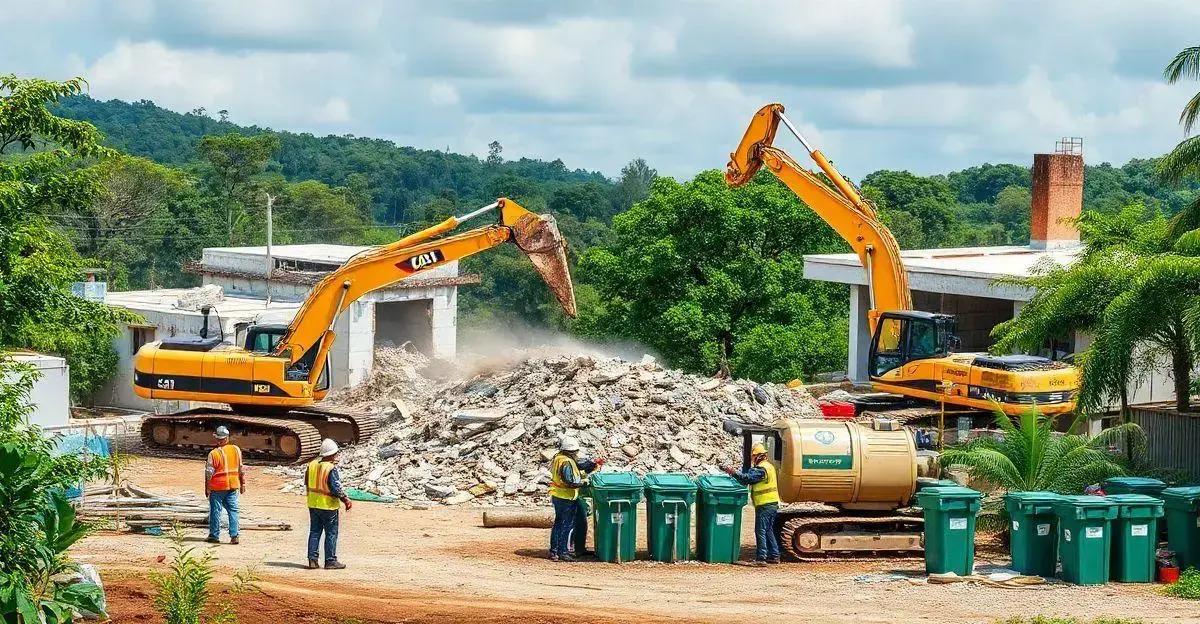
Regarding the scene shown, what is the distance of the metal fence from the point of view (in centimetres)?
2541

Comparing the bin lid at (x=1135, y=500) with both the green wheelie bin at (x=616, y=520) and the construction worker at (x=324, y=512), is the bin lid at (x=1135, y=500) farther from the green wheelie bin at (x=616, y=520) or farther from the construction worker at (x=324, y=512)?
the construction worker at (x=324, y=512)

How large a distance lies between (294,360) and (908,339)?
12.5 m

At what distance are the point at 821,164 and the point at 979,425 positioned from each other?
6.50 metres

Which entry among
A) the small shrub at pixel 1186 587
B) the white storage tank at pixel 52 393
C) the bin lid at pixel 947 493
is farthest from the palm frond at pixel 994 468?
the white storage tank at pixel 52 393

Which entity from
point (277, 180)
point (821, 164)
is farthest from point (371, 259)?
point (277, 180)

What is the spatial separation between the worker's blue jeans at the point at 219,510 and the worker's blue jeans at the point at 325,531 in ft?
6.42

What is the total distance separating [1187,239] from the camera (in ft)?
76.4

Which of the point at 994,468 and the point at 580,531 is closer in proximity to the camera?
the point at 580,531

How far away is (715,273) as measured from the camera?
Answer: 166 feet

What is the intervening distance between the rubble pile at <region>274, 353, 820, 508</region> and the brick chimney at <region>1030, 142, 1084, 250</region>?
1893 cm

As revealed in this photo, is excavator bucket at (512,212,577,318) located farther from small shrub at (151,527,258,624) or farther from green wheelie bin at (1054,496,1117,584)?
small shrub at (151,527,258,624)

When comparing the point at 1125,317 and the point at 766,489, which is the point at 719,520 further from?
the point at 1125,317

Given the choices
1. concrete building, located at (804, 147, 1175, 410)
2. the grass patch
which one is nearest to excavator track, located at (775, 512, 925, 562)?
the grass patch

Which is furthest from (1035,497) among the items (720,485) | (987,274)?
(987,274)
